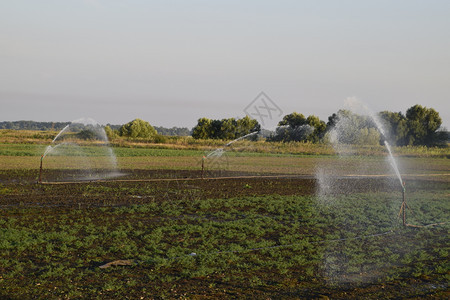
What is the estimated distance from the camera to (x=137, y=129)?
109812 millimetres

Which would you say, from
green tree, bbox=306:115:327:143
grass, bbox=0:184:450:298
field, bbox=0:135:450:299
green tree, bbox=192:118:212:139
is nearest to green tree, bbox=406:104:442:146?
green tree, bbox=306:115:327:143

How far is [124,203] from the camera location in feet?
56.9

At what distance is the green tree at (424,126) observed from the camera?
85812 mm

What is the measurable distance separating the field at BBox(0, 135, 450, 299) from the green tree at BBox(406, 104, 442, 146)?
7047 centimetres

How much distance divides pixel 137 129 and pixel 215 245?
332ft

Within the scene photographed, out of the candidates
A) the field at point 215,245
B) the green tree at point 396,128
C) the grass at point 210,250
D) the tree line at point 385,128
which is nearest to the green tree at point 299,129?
the tree line at point 385,128

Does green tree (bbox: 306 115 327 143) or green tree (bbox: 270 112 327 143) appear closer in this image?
green tree (bbox: 270 112 327 143)

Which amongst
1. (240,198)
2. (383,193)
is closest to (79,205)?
(240,198)

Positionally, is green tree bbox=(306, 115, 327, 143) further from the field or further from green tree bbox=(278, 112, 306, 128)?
the field

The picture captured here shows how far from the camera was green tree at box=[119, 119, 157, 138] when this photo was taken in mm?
109213

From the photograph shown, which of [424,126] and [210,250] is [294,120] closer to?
[424,126]

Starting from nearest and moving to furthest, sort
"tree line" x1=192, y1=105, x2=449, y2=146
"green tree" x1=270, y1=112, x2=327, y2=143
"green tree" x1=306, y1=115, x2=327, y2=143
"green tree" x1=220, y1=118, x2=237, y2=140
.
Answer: "green tree" x1=270, y1=112, x2=327, y2=143
"tree line" x1=192, y1=105, x2=449, y2=146
"green tree" x1=306, y1=115, x2=327, y2=143
"green tree" x1=220, y1=118, x2=237, y2=140

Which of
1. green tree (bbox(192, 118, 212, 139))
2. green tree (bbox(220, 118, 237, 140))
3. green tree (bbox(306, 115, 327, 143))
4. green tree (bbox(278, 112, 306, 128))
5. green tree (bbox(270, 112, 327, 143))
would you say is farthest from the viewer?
green tree (bbox(192, 118, 212, 139))

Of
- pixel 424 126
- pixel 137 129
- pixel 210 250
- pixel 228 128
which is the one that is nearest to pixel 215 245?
pixel 210 250
